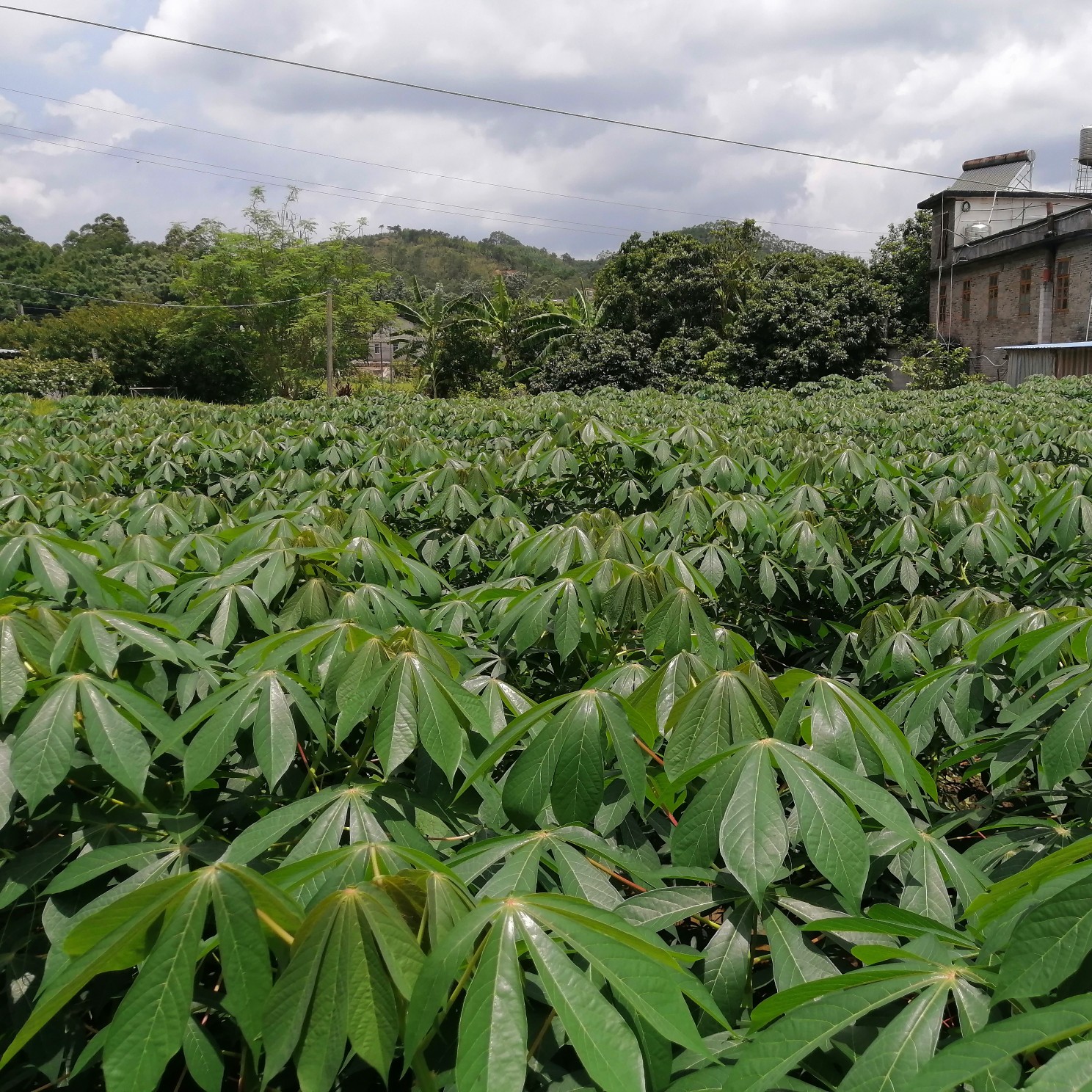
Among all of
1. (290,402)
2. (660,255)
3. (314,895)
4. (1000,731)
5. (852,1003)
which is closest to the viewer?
(852,1003)

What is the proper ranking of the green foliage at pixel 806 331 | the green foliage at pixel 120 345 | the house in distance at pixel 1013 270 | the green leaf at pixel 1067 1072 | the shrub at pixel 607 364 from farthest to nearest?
the green foliage at pixel 120 345, the shrub at pixel 607 364, the green foliage at pixel 806 331, the house in distance at pixel 1013 270, the green leaf at pixel 1067 1072

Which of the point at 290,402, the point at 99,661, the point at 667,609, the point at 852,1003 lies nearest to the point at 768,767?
the point at 852,1003

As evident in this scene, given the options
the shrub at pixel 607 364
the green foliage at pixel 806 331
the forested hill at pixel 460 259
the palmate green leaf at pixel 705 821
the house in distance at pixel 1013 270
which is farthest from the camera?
the forested hill at pixel 460 259

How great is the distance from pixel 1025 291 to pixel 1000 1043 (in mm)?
25613

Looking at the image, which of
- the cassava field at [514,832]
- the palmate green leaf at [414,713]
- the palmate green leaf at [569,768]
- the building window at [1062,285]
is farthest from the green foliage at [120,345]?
the palmate green leaf at [569,768]

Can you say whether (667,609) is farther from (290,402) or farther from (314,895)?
(290,402)

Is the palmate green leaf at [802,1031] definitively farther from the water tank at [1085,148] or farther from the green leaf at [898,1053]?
the water tank at [1085,148]

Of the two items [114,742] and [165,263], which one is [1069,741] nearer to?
[114,742]

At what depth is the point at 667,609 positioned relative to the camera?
5.44 feet

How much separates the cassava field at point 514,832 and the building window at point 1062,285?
22329 mm

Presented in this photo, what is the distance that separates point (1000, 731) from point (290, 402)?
10558mm

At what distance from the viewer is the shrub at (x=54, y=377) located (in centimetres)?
2541

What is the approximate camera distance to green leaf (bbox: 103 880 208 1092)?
0.77 metres

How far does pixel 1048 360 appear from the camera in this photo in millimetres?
20062
